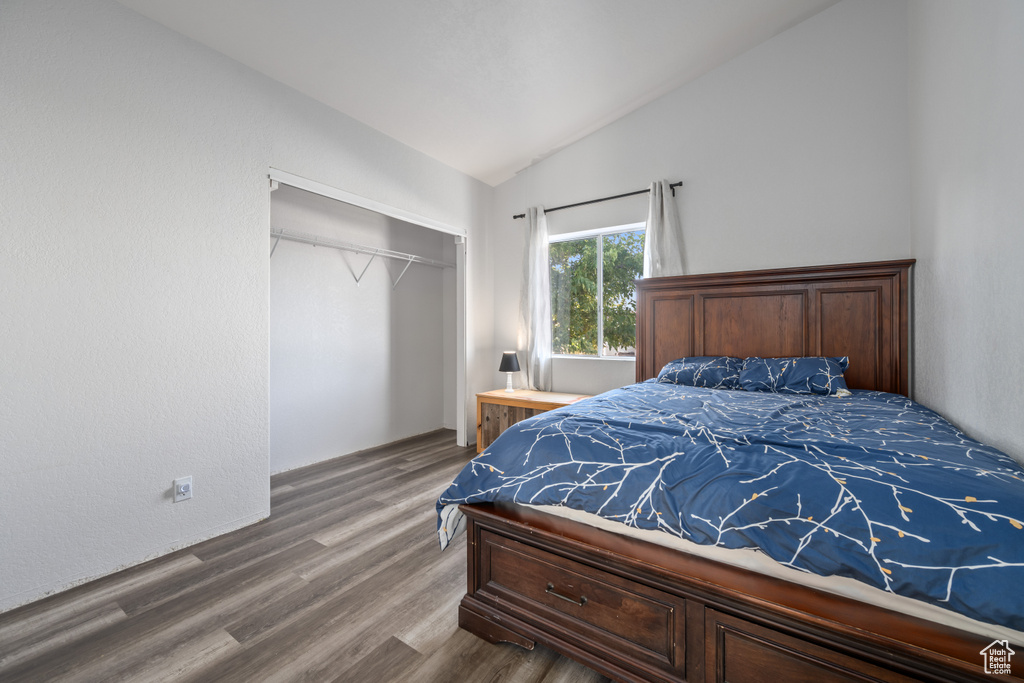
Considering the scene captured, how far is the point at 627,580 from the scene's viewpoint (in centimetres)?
127

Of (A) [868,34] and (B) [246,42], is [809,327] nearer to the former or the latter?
(A) [868,34]

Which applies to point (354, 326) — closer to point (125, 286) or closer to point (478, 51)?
point (125, 286)

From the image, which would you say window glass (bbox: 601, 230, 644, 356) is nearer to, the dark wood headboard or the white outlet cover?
the dark wood headboard

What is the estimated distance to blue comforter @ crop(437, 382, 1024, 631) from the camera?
86cm

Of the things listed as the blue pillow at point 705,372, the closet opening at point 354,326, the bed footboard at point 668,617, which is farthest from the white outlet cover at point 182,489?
the blue pillow at point 705,372

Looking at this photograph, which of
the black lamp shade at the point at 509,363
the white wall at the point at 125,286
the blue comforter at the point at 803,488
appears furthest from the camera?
the black lamp shade at the point at 509,363

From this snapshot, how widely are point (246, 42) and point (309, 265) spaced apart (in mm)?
1608

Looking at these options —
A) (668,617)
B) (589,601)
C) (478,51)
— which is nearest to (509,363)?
(478,51)

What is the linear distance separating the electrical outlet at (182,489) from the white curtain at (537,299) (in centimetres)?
273

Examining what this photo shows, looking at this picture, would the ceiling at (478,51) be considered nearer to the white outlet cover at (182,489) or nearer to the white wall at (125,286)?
the white wall at (125,286)

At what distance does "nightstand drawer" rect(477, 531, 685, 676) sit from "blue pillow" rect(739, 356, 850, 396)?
189cm

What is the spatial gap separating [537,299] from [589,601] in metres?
3.05

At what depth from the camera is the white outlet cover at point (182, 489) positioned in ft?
7.34

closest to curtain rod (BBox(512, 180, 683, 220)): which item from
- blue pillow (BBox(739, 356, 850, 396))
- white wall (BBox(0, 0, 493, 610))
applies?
blue pillow (BBox(739, 356, 850, 396))
